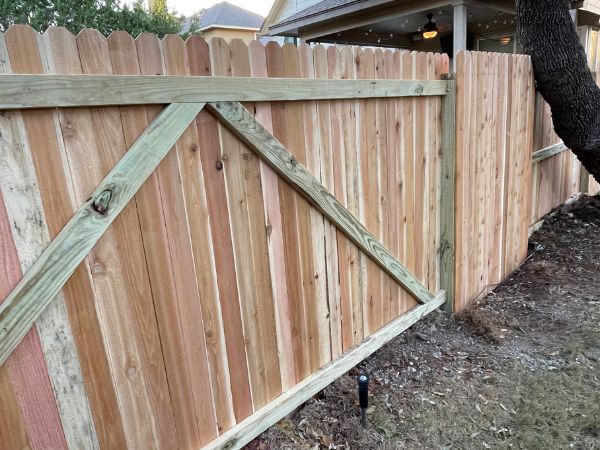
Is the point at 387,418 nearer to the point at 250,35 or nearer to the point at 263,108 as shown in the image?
the point at 263,108

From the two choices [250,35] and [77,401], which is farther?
[250,35]

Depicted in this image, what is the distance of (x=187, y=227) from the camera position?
169cm

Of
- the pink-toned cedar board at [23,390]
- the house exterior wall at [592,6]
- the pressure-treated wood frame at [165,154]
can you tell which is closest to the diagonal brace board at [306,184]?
the pressure-treated wood frame at [165,154]

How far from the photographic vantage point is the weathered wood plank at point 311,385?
6.49 feet

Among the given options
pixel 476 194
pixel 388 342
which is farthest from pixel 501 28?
pixel 388 342

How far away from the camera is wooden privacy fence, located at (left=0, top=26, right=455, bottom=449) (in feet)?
4.31

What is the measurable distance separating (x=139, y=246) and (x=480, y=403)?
2.06 metres

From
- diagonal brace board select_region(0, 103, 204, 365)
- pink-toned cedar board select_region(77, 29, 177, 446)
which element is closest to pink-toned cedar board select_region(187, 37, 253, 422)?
diagonal brace board select_region(0, 103, 204, 365)

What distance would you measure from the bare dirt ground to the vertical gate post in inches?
11.2

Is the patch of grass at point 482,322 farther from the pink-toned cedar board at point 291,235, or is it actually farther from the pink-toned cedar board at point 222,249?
the pink-toned cedar board at point 222,249

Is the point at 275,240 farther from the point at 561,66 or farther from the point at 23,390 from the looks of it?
the point at 561,66

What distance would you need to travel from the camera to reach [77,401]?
1.47m

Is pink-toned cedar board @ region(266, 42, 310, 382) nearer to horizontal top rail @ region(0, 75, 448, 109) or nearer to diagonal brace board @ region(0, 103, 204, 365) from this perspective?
horizontal top rail @ region(0, 75, 448, 109)

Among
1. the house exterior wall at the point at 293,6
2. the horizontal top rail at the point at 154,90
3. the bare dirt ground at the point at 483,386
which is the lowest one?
the bare dirt ground at the point at 483,386
